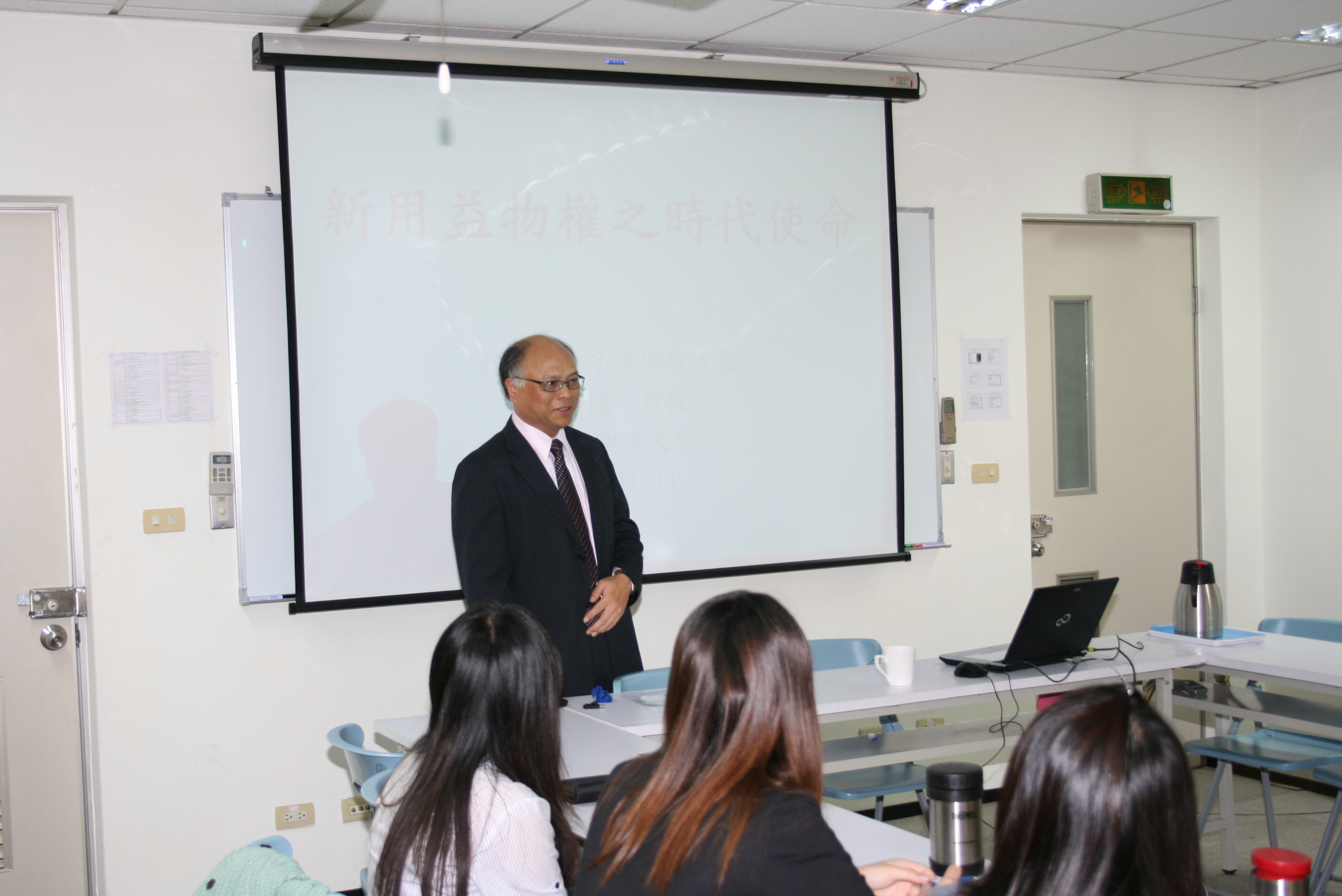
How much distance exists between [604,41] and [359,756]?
2.58 metres

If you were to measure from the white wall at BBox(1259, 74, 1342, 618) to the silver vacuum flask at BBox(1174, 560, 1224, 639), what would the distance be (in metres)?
1.64

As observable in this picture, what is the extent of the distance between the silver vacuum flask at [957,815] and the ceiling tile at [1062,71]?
332cm

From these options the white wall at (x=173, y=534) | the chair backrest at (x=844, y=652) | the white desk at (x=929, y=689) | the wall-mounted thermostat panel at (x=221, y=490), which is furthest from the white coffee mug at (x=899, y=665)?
the wall-mounted thermostat panel at (x=221, y=490)

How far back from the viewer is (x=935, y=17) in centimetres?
372

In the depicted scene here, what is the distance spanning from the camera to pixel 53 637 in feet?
11.0

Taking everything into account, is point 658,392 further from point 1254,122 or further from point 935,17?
point 1254,122

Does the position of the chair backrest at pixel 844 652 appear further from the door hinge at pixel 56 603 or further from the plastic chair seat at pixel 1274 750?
the door hinge at pixel 56 603

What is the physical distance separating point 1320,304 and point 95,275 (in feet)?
15.2

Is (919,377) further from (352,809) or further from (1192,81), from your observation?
(352,809)

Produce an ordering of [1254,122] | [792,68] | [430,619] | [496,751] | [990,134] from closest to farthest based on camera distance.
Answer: [496,751], [430,619], [792,68], [990,134], [1254,122]

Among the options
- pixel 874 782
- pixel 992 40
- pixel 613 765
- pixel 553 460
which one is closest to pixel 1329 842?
pixel 874 782

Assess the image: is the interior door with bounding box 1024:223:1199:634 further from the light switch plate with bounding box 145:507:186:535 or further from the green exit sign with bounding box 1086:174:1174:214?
the light switch plate with bounding box 145:507:186:535

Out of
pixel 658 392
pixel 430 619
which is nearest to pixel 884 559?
pixel 658 392

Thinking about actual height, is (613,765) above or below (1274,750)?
above
